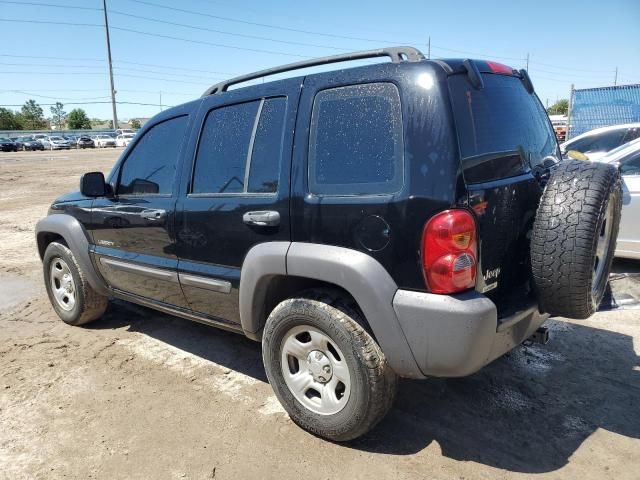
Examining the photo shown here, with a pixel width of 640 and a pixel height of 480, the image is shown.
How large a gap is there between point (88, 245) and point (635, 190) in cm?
543

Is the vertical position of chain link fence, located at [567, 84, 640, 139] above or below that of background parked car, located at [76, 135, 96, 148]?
above

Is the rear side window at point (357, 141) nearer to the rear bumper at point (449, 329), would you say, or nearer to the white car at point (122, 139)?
the rear bumper at point (449, 329)

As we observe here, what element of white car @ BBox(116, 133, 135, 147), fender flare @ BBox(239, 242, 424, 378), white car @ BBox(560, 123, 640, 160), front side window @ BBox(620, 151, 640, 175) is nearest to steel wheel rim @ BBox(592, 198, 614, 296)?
fender flare @ BBox(239, 242, 424, 378)

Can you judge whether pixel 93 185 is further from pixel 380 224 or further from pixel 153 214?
pixel 380 224

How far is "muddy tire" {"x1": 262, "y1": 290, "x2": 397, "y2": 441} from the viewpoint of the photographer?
2484mm

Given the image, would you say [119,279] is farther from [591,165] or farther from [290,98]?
[591,165]

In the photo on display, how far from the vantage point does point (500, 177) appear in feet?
8.14

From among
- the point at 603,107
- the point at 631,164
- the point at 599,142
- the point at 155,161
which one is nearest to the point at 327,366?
the point at 155,161

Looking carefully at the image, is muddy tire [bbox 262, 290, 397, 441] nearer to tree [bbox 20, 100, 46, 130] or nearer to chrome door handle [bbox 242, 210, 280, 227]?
chrome door handle [bbox 242, 210, 280, 227]

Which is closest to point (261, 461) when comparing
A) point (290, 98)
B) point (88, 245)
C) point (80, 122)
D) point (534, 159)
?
point (290, 98)

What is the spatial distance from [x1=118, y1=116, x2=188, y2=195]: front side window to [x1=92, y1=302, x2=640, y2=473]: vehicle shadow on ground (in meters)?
1.36

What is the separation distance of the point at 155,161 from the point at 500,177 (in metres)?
2.44

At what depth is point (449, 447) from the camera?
8.77ft

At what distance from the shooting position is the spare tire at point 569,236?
239cm
